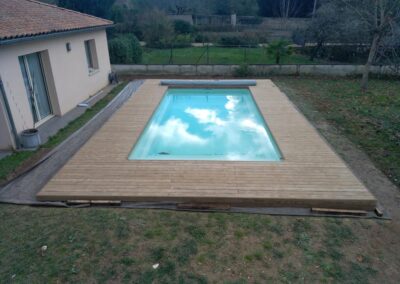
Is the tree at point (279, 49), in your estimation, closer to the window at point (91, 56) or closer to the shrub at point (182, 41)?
the shrub at point (182, 41)

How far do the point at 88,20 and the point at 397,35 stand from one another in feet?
37.7

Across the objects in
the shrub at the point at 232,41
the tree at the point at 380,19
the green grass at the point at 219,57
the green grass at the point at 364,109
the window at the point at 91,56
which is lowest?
the green grass at the point at 364,109

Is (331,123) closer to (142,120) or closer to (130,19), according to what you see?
(142,120)

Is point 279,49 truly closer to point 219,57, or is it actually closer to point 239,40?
point 219,57

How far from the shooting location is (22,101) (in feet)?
24.2

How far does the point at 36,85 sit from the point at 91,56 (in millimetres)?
4191

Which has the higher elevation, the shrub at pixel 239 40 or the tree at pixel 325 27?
the tree at pixel 325 27

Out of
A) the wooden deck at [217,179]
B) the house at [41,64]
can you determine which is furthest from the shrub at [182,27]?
the wooden deck at [217,179]

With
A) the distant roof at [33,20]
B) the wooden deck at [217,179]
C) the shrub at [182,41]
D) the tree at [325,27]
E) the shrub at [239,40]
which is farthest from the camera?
the shrub at [239,40]

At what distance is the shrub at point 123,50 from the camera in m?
14.9

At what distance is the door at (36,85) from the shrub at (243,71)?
830cm

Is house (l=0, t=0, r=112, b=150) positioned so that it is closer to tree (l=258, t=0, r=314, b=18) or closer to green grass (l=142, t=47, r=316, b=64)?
green grass (l=142, t=47, r=316, b=64)

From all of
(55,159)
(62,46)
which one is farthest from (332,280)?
(62,46)

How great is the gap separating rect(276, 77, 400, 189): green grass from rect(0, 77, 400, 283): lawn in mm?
2218
